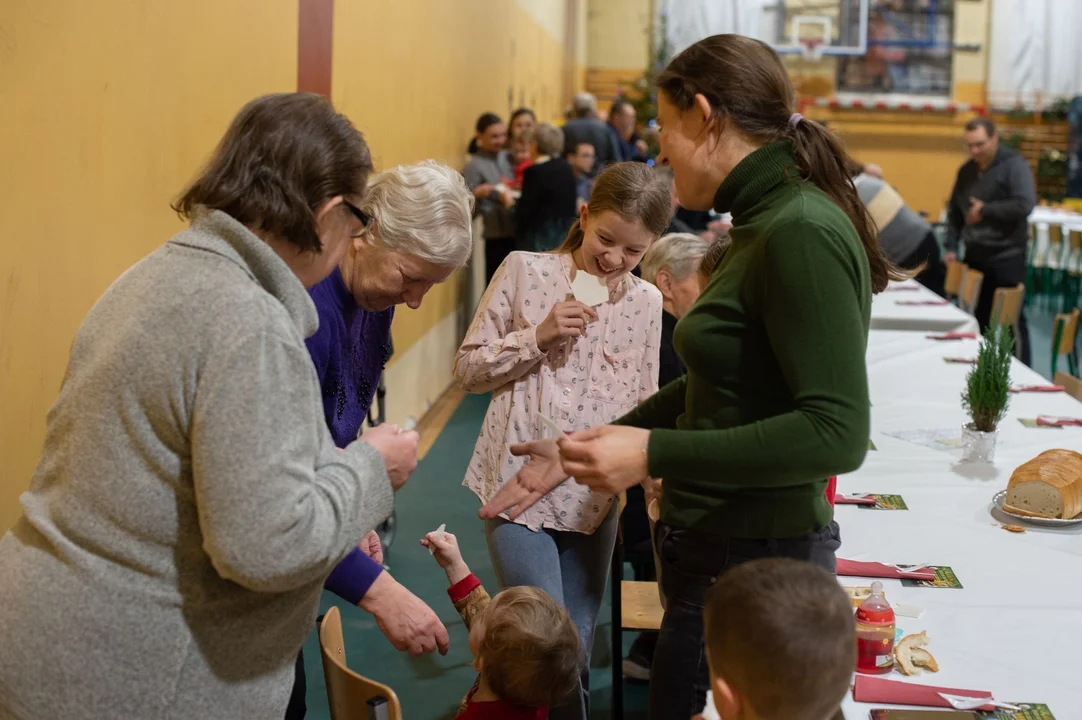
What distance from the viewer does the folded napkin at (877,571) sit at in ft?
7.64

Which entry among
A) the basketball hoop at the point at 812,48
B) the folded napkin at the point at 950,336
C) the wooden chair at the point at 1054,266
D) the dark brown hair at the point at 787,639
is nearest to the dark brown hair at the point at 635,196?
the dark brown hair at the point at 787,639

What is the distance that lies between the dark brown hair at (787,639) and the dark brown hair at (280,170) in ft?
2.31

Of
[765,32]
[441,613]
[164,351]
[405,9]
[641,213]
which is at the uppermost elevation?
[765,32]

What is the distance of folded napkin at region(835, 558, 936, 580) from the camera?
2328 mm

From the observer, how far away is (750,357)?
5.28 feet

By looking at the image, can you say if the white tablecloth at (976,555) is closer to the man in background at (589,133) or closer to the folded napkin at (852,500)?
the folded napkin at (852,500)

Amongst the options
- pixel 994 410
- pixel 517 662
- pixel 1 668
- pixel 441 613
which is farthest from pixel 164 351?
pixel 441 613

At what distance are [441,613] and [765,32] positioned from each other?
48.3 ft

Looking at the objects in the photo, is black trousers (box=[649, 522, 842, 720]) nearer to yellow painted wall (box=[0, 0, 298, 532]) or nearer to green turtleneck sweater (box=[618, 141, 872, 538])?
green turtleneck sweater (box=[618, 141, 872, 538])

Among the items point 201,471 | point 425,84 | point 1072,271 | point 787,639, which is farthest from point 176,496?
point 1072,271

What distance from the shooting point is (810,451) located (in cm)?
149

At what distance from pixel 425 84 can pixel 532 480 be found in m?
4.95

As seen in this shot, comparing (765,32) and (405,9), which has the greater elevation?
(765,32)

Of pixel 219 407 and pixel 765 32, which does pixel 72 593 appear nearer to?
pixel 219 407
